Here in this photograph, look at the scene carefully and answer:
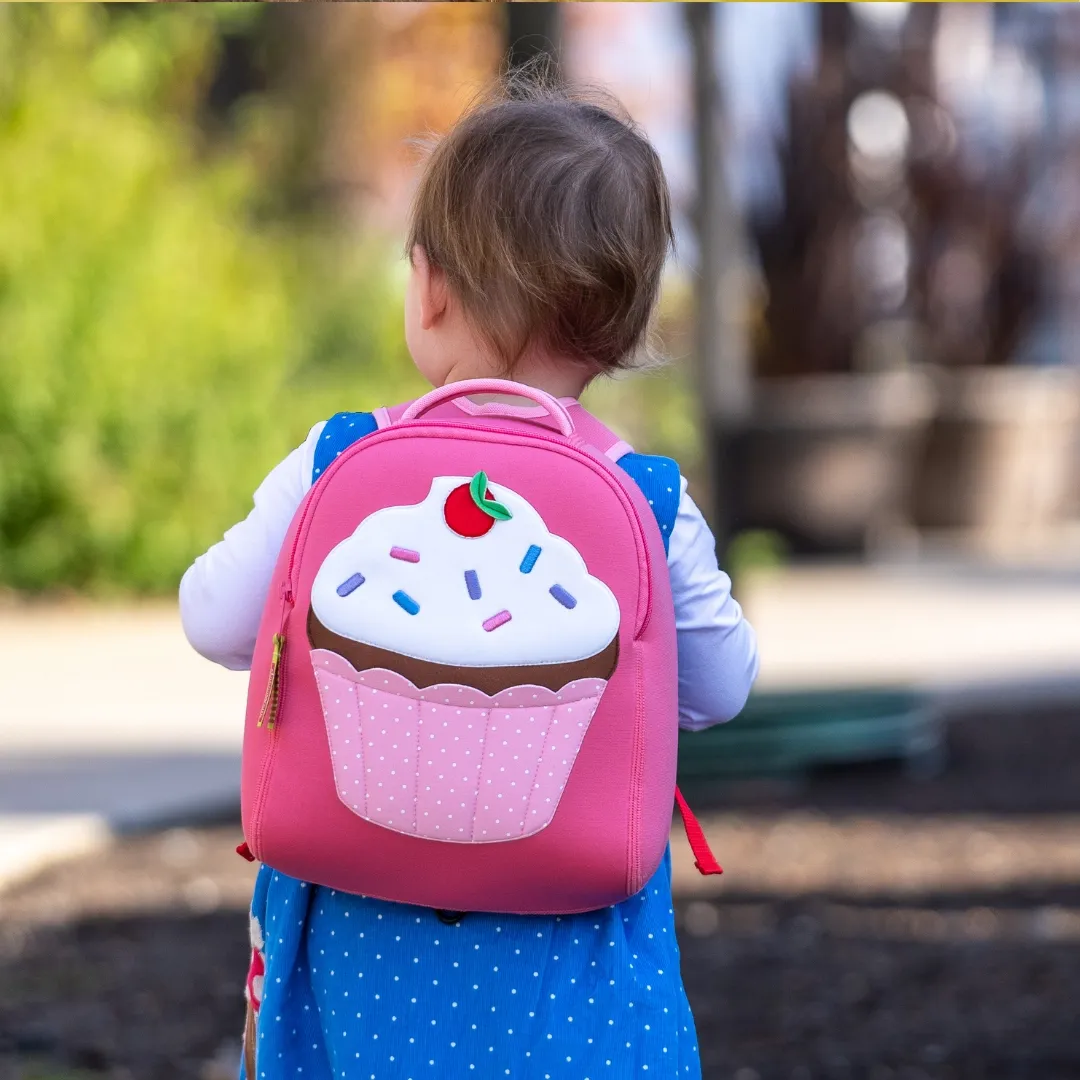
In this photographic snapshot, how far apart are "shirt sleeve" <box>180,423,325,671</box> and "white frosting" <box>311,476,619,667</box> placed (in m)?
0.15

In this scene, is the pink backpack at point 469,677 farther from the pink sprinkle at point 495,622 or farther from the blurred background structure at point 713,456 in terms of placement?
the blurred background structure at point 713,456

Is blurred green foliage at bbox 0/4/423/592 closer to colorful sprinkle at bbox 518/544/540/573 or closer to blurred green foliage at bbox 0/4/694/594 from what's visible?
blurred green foliage at bbox 0/4/694/594

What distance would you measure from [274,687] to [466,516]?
249 mm

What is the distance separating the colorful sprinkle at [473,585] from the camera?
66.2 inches

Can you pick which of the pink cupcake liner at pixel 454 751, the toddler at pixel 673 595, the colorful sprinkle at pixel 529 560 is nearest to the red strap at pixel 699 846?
the toddler at pixel 673 595

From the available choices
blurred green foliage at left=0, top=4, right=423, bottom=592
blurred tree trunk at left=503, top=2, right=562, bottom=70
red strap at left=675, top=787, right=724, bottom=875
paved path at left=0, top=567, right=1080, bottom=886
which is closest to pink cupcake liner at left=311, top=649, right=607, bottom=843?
red strap at left=675, top=787, right=724, bottom=875

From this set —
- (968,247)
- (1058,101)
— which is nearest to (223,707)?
(968,247)

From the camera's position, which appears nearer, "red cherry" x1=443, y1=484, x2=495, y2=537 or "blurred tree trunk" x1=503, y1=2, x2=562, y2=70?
"red cherry" x1=443, y1=484, x2=495, y2=537

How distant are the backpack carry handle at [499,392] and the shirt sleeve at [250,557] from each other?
13cm

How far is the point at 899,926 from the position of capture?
4.58m

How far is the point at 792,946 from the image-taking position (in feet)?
14.5

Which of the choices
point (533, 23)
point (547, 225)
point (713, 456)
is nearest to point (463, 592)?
point (547, 225)

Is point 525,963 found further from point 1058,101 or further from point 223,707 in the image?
point 1058,101

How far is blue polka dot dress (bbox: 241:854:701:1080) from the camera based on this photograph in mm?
1782
